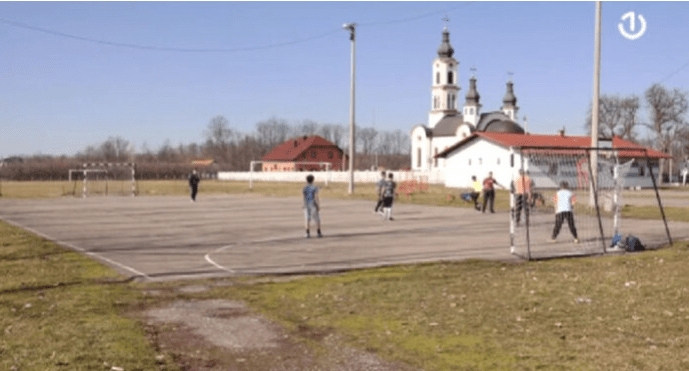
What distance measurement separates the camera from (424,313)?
29.9ft

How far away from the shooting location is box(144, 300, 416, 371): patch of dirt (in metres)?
6.78

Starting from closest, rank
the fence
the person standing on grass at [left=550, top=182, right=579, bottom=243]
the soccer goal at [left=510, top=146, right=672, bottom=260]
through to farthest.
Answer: the soccer goal at [left=510, top=146, right=672, bottom=260] → the person standing on grass at [left=550, top=182, right=579, bottom=243] → the fence

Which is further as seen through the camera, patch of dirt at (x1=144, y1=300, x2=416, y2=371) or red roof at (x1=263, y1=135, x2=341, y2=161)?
red roof at (x1=263, y1=135, x2=341, y2=161)

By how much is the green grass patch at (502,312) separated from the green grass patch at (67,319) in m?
1.82

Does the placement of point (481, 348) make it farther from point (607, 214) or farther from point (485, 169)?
point (485, 169)

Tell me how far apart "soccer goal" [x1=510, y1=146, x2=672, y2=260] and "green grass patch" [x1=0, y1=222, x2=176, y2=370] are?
8.41 metres

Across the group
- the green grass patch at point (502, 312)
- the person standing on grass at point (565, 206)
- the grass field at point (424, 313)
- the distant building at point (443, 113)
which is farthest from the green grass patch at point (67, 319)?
the distant building at point (443, 113)

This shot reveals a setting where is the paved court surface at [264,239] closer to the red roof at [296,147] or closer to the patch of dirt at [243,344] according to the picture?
the patch of dirt at [243,344]

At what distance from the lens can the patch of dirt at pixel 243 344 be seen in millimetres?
6777

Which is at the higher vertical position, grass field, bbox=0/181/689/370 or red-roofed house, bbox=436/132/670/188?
red-roofed house, bbox=436/132/670/188

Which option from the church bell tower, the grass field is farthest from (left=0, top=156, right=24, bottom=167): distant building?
the church bell tower

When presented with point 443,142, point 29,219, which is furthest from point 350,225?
point 443,142

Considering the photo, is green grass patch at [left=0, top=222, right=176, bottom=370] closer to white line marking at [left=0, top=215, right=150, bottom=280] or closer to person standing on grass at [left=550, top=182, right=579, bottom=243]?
white line marking at [left=0, top=215, right=150, bottom=280]

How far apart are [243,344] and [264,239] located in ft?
38.4
